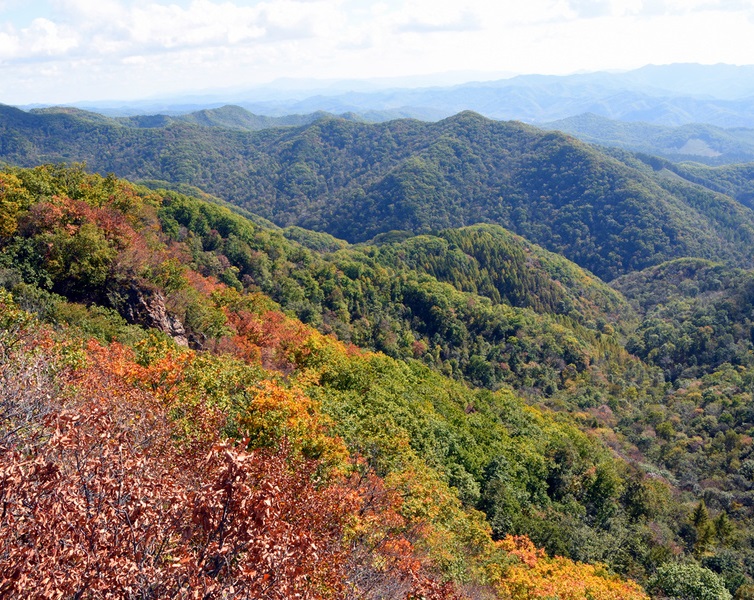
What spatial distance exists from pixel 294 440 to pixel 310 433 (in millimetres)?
1395

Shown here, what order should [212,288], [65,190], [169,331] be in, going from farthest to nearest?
[212,288] → [65,190] → [169,331]

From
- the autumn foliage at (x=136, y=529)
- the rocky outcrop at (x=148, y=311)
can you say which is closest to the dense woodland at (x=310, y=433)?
the autumn foliage at (x=136, y=529)

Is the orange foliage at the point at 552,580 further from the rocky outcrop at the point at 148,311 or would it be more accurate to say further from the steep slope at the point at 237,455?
the rocky outcrop at the point at 148,311

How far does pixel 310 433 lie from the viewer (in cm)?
1942

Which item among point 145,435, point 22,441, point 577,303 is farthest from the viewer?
point 577,303

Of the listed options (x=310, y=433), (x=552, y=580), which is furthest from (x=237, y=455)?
(x=552, y=580)

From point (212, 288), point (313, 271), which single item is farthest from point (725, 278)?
point (212, 288)

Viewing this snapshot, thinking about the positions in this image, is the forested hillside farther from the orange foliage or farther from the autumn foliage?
the orange foliage

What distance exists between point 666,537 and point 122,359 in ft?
132

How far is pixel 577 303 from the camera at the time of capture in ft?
423

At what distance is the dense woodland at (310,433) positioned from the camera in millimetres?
7844

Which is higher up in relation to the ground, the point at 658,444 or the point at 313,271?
the point at 313,271

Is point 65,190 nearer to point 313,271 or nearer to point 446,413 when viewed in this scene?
point 446,413

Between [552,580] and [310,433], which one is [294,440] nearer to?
[310,433]
